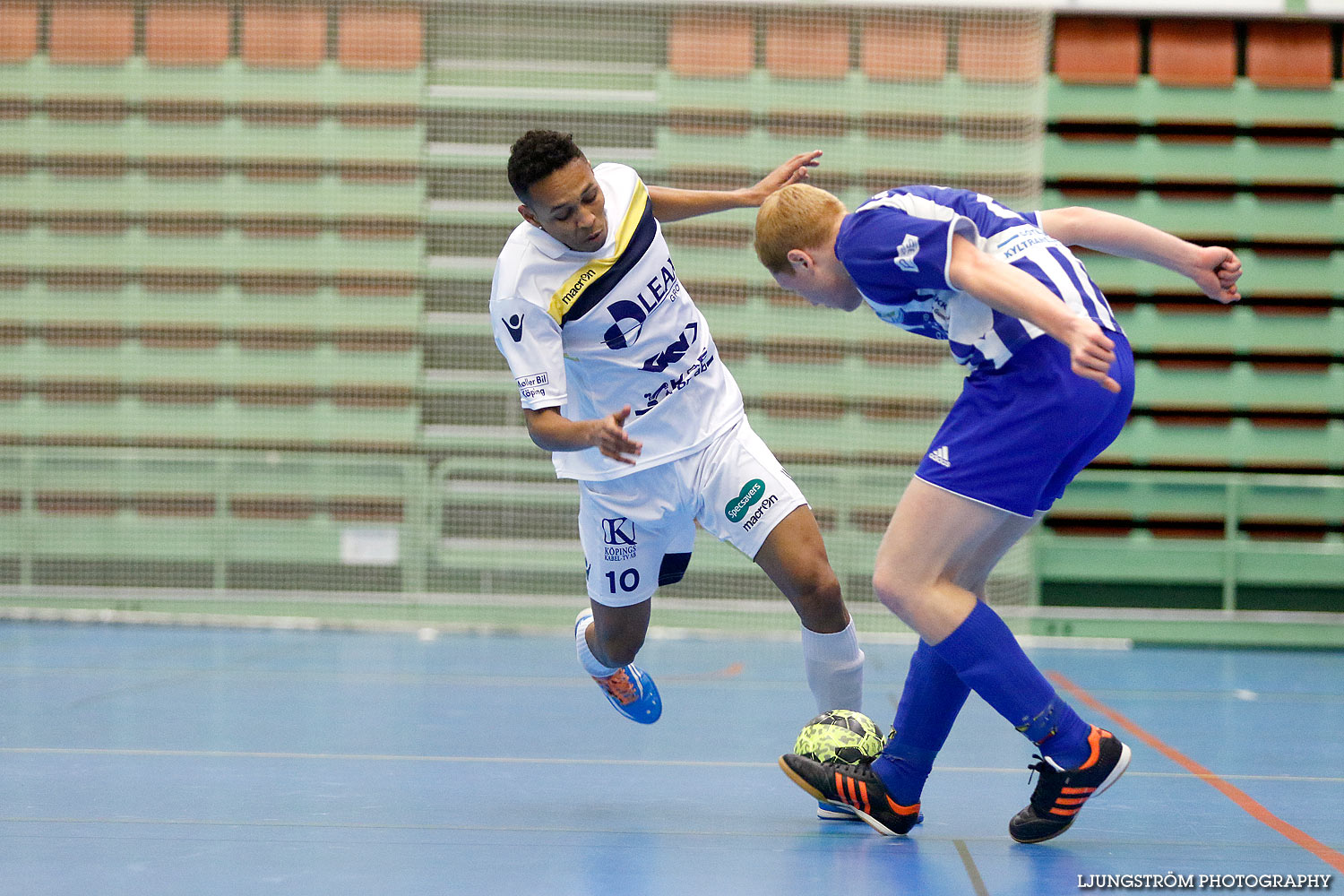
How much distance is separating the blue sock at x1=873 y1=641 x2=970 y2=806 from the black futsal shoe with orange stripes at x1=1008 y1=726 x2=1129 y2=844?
0.78 feet

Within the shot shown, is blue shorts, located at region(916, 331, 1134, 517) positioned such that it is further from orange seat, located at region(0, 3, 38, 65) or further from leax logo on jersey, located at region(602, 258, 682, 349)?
orange seat, located at region(0, 3, 38, 65)

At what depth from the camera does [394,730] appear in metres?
4.30

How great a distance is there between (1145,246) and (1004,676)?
1.03 m

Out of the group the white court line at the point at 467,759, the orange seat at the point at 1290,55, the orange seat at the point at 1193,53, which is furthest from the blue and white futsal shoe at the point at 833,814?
the orange seat at the point at 1290,55

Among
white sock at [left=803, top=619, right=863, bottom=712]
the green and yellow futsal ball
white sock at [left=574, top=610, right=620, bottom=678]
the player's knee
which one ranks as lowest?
white sock at [left=574, top=610, right=620, bottom=678]

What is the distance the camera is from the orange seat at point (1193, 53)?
860 centimetres

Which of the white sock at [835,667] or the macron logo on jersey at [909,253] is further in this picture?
the white sock at [835,667]

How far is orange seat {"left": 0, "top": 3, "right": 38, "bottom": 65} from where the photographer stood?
8969 millimetres

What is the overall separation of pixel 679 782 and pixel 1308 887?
167 centimetres

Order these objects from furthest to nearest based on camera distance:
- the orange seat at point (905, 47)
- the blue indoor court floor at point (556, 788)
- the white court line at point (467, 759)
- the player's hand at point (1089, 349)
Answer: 1. the orange seat at point (905, 47)
2. the white court line at point (467, 759)
3. the blue indoor court floor at point (556, 788)
4. the player's hand at point (1089, 349)

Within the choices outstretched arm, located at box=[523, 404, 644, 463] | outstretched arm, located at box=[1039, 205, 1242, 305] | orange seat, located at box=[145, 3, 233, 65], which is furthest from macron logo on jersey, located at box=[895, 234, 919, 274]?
orange seat, located at box=[145, 3, 233, 65]

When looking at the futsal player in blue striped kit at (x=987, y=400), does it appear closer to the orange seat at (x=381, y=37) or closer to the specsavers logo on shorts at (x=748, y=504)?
the specsavers logo on shorts at (x=748, y=504)

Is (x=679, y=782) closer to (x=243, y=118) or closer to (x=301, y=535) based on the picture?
(x=301, y=535)

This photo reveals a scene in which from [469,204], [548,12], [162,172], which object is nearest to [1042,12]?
[548,12]
